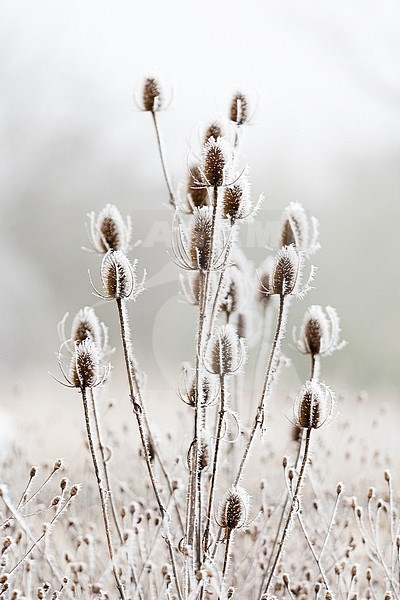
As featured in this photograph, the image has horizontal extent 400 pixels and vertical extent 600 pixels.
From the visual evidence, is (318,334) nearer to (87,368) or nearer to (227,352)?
(227,352)

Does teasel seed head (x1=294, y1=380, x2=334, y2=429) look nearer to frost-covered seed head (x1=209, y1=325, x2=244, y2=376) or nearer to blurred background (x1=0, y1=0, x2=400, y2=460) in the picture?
frost-covered seed head (x1=209, y1=325, x2=244, y2=376)

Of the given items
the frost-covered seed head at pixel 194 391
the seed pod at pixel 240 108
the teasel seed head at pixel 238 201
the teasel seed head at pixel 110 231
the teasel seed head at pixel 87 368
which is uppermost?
the seed pod at pixel 240 108

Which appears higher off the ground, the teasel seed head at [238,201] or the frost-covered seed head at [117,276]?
the teasel seed head at [238,201]

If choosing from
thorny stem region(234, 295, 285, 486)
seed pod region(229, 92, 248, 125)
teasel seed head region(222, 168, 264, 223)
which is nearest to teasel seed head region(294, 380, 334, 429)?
thorny stem region(234, 295, 285, 486)

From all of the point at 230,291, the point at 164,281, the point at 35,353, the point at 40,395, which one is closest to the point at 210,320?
the point at 230,291

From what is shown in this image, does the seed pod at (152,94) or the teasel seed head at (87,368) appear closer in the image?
the teasel seed head at (87,368)

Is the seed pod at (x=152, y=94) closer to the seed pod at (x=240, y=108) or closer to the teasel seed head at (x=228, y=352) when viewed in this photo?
the seed pod at (x=240, y=108)

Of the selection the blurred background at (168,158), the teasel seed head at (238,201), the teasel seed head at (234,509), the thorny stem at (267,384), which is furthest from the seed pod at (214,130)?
the blurred background at (168,158)
